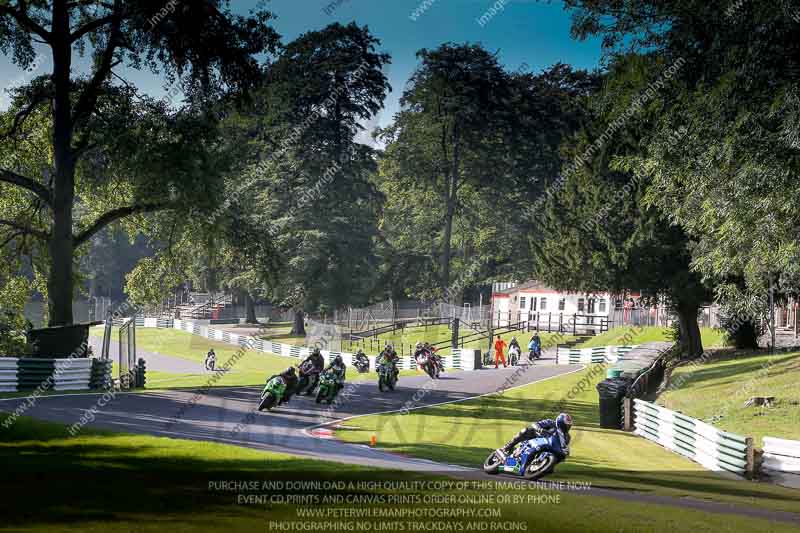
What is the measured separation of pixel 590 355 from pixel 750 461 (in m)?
31.7

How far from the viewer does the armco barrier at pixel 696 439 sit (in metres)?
18.2

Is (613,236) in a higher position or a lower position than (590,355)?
higher

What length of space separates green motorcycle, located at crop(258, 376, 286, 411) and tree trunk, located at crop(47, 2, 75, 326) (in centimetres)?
998

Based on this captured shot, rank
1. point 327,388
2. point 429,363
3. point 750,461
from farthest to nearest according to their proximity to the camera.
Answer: point 429,363 → point 327,388 → point 750,461

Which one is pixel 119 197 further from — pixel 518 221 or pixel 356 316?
pixel 518 221

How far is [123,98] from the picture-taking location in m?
30.6

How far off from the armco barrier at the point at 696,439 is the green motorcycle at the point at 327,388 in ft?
30.4

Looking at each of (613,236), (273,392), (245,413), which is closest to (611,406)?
(273,392)

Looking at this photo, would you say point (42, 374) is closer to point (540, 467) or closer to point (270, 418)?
point (270, 418)

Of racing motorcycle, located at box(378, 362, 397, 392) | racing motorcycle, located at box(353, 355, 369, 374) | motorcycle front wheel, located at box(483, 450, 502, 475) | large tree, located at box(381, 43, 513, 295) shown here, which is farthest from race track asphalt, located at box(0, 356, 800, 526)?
A: large tree, located at box(381, 43, 513, 295)

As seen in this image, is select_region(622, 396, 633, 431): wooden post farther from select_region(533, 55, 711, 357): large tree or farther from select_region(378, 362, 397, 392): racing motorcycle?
select_region(533, 55, 711, 357): large tree

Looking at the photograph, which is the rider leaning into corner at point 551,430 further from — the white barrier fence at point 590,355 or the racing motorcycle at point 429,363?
the white barrier fence at point 590,355

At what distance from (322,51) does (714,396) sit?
44.9 metres

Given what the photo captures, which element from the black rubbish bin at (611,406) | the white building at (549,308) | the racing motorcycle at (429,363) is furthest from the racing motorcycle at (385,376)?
the white building at (549,308)
